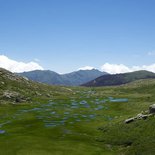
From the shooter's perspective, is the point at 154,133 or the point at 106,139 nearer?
the point at 154,133

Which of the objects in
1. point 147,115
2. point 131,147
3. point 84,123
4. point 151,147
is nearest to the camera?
point 151,147

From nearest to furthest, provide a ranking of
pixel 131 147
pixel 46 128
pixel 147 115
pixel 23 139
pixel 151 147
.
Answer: pixel 151 147 → pixel 131 147 → pixel 23 139 → pixel 147 115 → pixel 46 128

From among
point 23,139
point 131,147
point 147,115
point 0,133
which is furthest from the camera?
point 0,133

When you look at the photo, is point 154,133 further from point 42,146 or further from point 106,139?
point 42,146

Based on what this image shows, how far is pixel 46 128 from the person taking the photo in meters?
98.8

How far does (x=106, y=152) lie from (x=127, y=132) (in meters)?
14.8

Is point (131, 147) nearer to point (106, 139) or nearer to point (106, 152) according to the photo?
point (106, 152)

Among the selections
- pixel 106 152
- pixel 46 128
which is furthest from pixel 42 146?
pixel 46 128

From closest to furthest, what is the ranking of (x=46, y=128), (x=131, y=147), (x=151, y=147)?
(x=151, y=147) → (x=131, y=147) → (x=46, y=128)

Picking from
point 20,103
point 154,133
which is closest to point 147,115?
point 154,133

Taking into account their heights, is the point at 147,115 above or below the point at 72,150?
above

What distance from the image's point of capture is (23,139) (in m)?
75.6

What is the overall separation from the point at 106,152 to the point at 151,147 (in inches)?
399

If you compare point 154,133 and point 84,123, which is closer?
point 154,133
